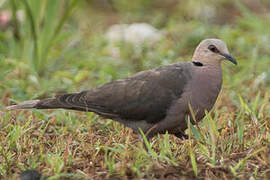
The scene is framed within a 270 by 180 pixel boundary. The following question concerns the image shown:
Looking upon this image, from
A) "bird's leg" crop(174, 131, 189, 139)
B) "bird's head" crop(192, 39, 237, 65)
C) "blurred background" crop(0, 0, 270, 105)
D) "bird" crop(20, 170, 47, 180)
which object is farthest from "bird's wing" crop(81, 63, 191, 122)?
"blurred background" crop(0, 0, 270, 105)

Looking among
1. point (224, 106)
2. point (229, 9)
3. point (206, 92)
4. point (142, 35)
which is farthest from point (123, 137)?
point (229, 9)

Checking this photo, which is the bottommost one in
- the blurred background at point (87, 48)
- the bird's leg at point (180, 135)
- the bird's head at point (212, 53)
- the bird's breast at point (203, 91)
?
the bird's leg at point (180, 135)

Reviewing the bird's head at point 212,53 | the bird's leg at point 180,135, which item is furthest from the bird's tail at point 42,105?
the bird's head at point 212,53

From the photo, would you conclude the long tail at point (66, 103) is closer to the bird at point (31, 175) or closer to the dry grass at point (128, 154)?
the dry grass at point (128, 154)

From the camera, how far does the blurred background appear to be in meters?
→ 4.78

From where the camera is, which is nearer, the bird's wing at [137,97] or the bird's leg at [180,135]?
the bird's wing at [137,97]

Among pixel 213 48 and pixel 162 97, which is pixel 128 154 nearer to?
pixel 162 97

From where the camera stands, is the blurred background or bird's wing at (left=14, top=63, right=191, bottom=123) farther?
the blurred background

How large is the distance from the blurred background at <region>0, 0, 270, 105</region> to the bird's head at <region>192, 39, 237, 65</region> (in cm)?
135

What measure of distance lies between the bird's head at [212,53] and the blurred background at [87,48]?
1.35 meters

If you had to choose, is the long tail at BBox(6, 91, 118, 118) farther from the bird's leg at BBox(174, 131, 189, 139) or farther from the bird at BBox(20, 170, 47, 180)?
the bird at BBox(20, 170, 47, 180)

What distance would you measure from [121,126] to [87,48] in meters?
2.51

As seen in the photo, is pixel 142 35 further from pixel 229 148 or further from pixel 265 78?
pixel 229 148

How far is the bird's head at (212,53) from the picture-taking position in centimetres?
339
